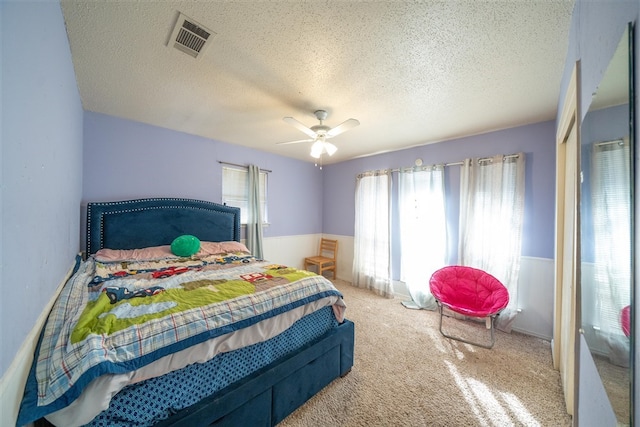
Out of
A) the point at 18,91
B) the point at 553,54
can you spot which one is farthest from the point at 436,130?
the point at 18,91

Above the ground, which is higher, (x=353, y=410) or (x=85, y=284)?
(x=85, y=284)

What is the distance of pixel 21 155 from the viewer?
851mm

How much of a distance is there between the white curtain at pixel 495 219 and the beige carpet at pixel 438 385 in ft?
2.30

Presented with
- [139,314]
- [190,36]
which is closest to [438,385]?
[139,314]

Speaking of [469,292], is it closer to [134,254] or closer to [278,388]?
[278,388]

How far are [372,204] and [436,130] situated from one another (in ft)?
5.02

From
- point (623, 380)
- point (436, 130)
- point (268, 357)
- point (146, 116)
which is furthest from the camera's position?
point (436, 130)

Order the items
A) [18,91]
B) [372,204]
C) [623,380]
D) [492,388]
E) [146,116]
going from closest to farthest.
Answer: [623,380] < [18,91] < [492,388] < [146,116] < [372,204]

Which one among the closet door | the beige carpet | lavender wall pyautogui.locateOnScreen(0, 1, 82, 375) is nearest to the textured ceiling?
lavender wall pyautogui.locateOnScreen(0, 1, 82, 375)

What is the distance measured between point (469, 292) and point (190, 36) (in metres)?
3.54

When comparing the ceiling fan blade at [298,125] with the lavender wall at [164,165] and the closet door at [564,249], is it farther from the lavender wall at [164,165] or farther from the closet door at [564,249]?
the closet door at [564,249]

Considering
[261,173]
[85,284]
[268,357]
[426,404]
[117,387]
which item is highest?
[261,173]

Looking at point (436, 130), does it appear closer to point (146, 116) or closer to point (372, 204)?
point (372, 204)

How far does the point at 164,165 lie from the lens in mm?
3102
